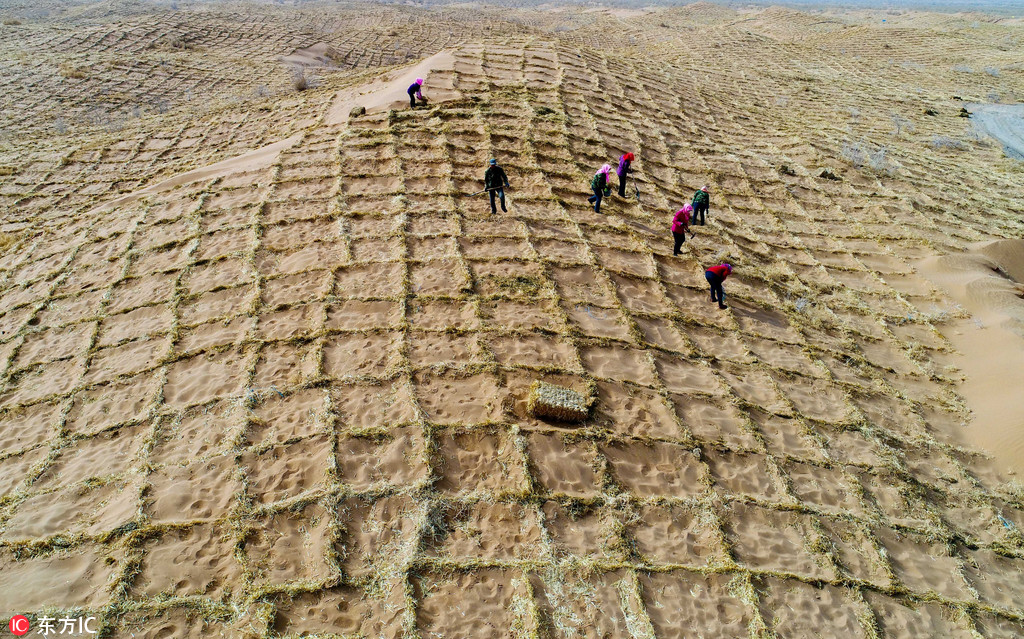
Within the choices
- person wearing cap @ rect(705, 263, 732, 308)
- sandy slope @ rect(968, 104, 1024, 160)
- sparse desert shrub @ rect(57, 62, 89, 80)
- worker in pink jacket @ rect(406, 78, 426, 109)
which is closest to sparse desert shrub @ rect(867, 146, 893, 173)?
sandy slope @ rect(968, 104, 1024, 160)

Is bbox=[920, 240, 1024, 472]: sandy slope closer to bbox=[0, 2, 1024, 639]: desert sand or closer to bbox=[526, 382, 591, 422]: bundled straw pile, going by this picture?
bbox=[0, 2, 1024, 639]: desert sand

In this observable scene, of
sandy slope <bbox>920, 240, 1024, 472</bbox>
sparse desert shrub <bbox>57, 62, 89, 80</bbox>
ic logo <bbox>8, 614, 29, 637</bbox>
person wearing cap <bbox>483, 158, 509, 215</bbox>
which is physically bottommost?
sandy slope <bbox>920, 240, 1024, 472</bbox>

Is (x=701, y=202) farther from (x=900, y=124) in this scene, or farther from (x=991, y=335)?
(x=900, y=124)

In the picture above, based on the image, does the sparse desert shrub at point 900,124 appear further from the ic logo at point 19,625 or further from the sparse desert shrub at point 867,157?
the ic logo at point 19,625

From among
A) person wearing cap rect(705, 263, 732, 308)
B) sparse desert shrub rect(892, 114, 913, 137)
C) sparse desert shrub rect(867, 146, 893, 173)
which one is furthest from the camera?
sparse desert shrub rect(892, 114, 913, 137)

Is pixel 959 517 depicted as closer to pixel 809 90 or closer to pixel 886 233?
pixel 886 233

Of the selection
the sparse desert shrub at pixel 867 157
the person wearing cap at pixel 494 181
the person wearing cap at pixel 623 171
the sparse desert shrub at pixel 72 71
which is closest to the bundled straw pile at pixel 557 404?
the person wearing cap at pixel 494 181

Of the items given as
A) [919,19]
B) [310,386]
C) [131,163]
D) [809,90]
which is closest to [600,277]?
[310,386]
